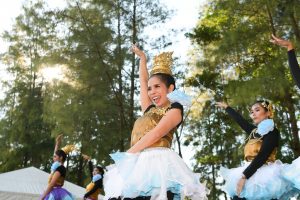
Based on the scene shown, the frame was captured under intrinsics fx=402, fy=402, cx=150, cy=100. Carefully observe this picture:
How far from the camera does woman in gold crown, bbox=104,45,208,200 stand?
7.69 feet

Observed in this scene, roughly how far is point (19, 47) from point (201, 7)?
981 cm

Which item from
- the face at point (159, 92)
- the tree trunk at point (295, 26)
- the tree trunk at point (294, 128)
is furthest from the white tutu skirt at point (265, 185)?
the tree trunk at point (295, 26)

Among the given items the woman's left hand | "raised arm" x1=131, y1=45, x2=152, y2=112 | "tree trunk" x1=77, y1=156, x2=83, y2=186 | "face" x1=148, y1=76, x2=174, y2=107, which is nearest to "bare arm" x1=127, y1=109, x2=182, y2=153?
"face" x1=148, y1=76, x2=174, y2=107

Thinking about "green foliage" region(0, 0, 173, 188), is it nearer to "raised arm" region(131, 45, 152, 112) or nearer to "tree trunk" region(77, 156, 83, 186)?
"tree trunk" region(77, 156, 83, 186)

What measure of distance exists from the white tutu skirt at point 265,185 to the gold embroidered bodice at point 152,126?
4.13ft

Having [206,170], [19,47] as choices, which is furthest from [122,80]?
[206,170]

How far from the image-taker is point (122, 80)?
15141 mm

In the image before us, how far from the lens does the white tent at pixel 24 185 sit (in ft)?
30.8

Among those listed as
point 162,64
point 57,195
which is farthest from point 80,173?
point 162,64

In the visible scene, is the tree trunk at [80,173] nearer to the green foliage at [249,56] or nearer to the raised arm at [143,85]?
the green foliage at [249,56]

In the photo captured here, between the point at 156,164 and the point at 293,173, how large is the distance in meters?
1.48

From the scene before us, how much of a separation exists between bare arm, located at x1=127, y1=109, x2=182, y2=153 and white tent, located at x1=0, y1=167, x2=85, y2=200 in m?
7.65

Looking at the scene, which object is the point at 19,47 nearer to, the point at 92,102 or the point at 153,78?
the point at 92,102

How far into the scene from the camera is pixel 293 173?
10.9ft
